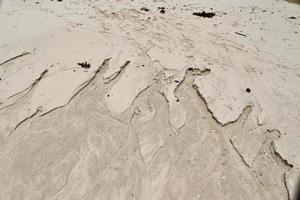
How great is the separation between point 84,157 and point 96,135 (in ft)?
1.54

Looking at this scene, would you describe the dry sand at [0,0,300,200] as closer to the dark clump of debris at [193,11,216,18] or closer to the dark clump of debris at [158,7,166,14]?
the dark clump of debris at [158,7,166,14]

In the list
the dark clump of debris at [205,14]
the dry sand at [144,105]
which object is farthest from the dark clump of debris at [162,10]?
the dark clump of debris at [205,14]

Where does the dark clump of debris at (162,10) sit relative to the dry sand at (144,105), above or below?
above

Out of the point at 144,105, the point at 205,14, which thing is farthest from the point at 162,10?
the point at 144,105

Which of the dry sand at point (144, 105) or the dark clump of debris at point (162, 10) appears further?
the dark clump of debris at point (162, 10)

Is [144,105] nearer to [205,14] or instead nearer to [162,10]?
[162,10]

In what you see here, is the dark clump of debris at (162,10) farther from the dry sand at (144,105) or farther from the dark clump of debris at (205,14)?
the dark clump of debris at (205,14)

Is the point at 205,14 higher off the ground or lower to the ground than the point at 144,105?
higher

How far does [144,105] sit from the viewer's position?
590cm

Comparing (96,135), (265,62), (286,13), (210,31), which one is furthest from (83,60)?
(286,13)

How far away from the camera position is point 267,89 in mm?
6324

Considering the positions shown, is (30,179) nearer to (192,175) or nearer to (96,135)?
(96,135)

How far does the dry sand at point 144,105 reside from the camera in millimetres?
4738

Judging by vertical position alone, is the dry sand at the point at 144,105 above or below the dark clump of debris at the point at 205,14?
below
